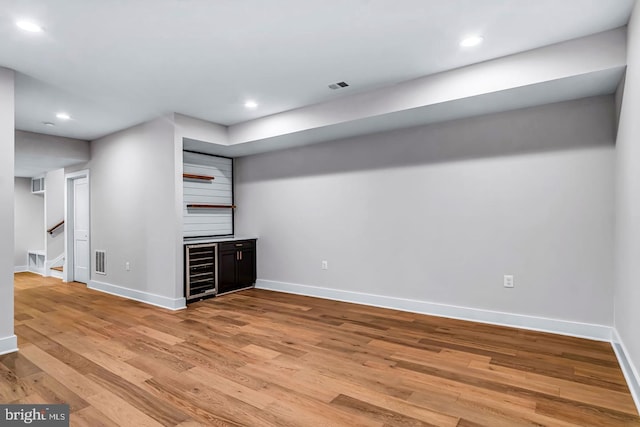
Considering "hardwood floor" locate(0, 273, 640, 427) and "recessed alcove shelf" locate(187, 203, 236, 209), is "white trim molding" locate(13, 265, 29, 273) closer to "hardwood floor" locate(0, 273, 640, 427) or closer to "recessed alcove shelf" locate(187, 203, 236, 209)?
"hardwood floor" locate(0, 273, 640, 427)

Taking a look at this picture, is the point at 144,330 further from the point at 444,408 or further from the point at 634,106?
the point at 634,106

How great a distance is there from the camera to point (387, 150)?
4.59 m

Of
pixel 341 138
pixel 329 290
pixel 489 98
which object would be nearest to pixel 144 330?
pixel 329 290

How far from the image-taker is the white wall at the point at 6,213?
10.3 ft

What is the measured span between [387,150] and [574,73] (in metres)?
2.12

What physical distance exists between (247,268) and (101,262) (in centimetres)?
248

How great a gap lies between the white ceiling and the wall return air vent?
2.61 m

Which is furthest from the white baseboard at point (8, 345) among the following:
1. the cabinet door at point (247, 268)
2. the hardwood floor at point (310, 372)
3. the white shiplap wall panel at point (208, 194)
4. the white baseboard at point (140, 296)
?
the cabinet door at point (247, 268)

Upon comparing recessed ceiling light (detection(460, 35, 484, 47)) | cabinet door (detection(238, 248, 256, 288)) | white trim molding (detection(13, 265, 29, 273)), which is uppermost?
recessed ceiling light (detection(460, 35, 484, 47))

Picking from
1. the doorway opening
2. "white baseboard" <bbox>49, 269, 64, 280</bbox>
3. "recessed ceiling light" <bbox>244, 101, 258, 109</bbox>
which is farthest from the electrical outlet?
"white baseboard" <bbox>49, 269, 64, 280</bbox>

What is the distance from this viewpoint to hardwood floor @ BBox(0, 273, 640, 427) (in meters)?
2.13

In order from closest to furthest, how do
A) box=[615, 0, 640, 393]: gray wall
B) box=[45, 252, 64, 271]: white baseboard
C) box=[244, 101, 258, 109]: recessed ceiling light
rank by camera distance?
box=[615, 0, 640, 393]: gray wall
box=[244, 101, 258, 109]: recessed ceiling light
box=[45, 252, 64, 271]: white baseboard

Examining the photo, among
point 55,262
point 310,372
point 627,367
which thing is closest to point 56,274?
point 55,262

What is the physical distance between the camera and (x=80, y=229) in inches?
263
